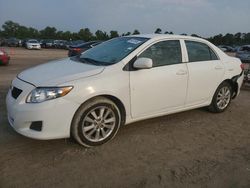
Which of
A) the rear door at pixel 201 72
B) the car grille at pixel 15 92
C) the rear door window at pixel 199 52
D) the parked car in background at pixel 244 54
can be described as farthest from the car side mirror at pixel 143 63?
the parked car in background at pixel 244 54

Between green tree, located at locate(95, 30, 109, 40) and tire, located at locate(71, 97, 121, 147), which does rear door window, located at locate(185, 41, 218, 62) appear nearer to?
tire, located at locate(71, 97, 121, 147)

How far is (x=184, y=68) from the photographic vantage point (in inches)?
194

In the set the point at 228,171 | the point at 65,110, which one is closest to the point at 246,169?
the point at 228,171

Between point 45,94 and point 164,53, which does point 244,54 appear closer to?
point 164,53

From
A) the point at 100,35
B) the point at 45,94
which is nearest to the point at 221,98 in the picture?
the point at 45,94

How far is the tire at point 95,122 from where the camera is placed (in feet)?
12.8

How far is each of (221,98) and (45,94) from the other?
11.7 feet

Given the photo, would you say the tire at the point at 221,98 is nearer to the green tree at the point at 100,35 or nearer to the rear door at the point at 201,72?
the rear door at the point at 201,72

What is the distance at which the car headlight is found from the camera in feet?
12.2

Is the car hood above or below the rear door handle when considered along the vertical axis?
above

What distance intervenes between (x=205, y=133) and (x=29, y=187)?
9.46 feet

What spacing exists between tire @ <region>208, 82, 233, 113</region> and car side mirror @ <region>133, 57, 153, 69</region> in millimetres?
1980

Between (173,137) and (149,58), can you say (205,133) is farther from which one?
(149,58)

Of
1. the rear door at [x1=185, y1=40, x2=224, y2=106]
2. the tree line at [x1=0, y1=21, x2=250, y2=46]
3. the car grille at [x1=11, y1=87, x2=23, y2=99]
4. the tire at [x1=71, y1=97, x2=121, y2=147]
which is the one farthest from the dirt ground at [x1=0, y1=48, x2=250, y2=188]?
the tree line at [x1=0, y1=21, x2=250, y2=46]
